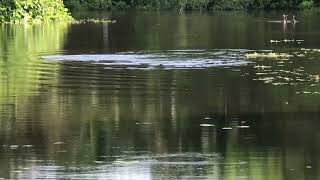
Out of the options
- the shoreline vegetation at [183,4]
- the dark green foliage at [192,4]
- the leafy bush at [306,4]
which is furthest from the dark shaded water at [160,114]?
the dark green foliage at [192,4]

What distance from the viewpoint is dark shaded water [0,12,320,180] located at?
12.5 metres

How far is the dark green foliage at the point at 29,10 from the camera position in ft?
201

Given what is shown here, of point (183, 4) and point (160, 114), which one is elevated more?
point (183, 4)

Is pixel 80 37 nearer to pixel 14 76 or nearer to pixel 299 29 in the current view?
pixel 299 29

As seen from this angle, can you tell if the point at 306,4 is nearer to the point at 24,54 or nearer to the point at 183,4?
the point at 183,4

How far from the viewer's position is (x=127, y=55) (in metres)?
33.4

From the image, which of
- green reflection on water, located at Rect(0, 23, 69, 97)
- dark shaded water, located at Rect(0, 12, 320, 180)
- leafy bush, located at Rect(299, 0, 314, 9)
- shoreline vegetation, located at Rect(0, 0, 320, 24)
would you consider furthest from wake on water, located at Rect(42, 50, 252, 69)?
leafy bush, located at Rect(299, 0, 314, 9)

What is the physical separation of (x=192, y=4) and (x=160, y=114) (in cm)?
8506

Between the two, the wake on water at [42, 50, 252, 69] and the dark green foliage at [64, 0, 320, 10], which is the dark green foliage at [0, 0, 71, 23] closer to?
the wake on water at [42, 50, 252, 69]

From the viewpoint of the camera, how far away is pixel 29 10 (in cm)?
6344

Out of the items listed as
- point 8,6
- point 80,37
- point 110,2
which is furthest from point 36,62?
point 110,2

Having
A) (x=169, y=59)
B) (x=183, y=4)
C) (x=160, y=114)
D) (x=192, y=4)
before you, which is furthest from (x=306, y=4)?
(x=160, y=114)

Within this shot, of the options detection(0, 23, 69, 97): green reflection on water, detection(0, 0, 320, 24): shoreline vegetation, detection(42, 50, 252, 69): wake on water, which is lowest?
detection(42, 50, 252, 69): wake on water

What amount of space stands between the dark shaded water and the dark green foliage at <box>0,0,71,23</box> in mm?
27524
